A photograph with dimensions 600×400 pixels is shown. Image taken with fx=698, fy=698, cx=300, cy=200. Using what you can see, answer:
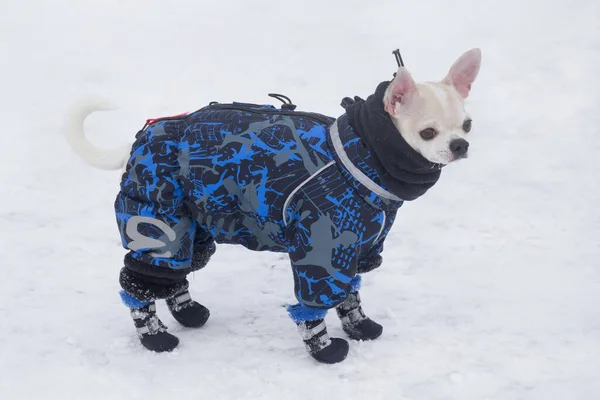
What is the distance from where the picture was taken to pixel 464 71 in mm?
2949

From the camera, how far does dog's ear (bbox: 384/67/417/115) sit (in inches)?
106

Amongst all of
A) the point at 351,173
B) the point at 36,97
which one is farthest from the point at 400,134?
the point at 36,97

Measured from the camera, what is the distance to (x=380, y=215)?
2963mm

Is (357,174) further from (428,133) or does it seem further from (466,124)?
(466,124)

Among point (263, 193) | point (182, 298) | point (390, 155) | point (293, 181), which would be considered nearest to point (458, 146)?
point (390, 155)

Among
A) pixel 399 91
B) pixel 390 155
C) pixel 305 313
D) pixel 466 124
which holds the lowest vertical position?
pixel 305 313

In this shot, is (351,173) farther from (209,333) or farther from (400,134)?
(209,333)

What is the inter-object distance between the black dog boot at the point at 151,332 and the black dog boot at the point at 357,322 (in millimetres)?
833

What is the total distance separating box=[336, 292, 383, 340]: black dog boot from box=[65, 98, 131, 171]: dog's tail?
1280mm

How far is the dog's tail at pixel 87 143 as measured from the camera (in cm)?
328

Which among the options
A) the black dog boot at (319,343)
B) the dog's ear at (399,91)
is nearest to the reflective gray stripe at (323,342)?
the black dog boot at (319,343)

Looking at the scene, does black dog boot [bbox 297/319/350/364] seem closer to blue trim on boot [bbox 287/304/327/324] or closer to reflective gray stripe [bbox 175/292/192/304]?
blue trim on boot [bbox 287/304/327/324]

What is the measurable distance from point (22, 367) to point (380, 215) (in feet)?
5.68

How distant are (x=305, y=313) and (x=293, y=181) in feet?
1.97
